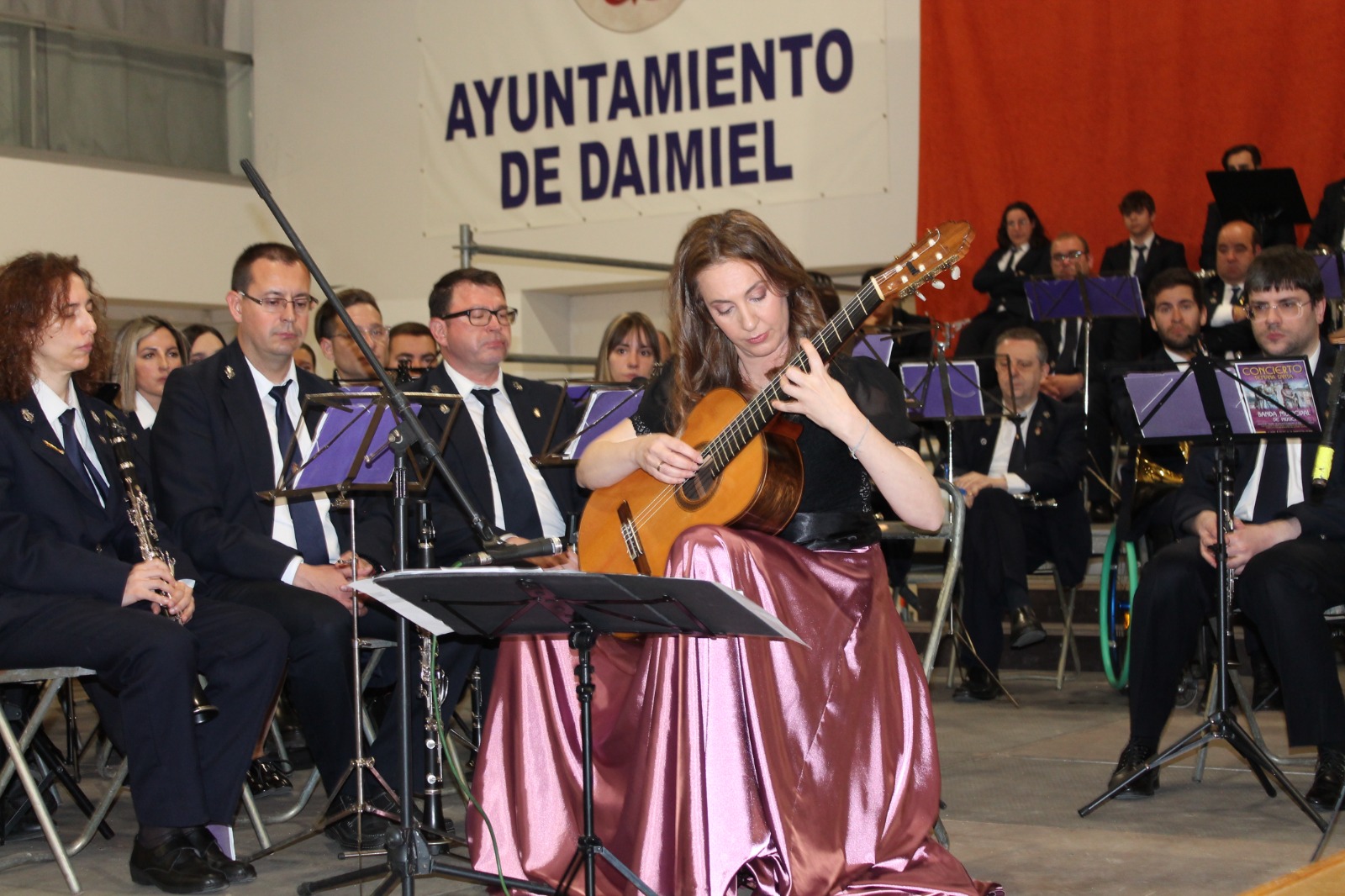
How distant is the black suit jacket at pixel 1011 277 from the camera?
27.6ft

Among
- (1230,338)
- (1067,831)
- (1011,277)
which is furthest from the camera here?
(1011,277)

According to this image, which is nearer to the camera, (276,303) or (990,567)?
(276,303)

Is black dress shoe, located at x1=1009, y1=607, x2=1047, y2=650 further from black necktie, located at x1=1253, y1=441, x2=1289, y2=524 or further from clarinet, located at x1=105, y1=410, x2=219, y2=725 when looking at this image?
clarinet, located at x1=105, y1=410, x2=219, y2=725

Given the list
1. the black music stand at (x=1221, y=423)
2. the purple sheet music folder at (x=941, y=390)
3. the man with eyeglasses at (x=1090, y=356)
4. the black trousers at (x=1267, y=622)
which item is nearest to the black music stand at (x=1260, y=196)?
the man with eyeglasses at (x=1090, y=356)

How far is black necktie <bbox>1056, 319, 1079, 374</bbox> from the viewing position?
800cm

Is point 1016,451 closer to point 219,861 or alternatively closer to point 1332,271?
point 1332,271

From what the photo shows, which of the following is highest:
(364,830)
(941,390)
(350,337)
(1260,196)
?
(1260,196)

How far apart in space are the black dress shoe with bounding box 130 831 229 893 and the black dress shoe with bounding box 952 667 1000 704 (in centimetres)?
341

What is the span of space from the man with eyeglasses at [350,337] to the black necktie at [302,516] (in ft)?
5.82

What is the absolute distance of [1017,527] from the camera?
5.92 meters

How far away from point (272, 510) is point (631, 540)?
4.72 feet

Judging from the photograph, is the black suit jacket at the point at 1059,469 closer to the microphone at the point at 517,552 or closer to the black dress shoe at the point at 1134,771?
the black dress shoe at the point at 1134,771

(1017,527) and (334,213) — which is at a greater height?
(334,213)

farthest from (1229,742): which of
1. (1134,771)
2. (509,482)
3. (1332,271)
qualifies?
(1332,271)
